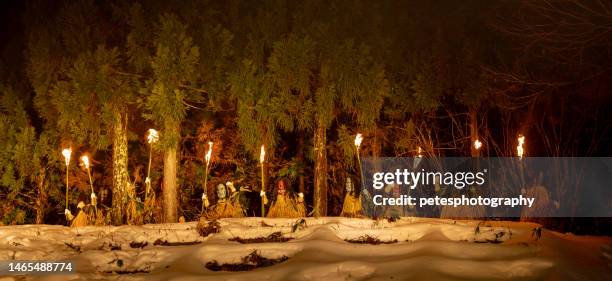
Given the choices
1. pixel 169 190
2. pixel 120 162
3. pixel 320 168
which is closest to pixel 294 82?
pixel 320 168

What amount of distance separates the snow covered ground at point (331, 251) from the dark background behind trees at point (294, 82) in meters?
2.94

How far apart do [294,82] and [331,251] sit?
5.59m

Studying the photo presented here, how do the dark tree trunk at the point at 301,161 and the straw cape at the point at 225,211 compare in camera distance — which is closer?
the straw cape at the point at 225,211

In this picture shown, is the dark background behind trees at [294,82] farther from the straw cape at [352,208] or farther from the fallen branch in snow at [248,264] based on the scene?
the fallen branch in snow at [248,264]

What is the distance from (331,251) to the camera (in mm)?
8461

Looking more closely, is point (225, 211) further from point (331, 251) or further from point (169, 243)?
point (331, 251)

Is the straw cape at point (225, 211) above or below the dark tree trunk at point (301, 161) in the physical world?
below

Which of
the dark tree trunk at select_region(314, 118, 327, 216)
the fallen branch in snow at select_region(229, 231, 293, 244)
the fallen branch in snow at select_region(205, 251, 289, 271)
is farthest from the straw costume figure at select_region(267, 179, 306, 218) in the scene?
the fallen branch in snow at select_region(205, 251, 289, 271)

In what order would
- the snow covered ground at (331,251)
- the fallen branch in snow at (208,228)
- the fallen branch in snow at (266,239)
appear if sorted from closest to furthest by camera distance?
the snow covered ground at (331,251) → the fallen branch in snow at (266,239) → the fallen branch in snow at (208,228)

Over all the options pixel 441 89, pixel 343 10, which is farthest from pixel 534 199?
pixel 343 10

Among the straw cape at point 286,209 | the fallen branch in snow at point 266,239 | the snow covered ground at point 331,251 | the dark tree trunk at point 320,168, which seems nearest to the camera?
the snow covered ground at point 331,251

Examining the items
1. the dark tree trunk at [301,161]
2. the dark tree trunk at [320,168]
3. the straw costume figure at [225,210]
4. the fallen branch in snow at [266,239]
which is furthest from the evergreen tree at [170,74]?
the dark tree trunk at [301,161]

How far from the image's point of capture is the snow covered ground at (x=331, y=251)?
730 cm

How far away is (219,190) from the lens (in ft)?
46.5
